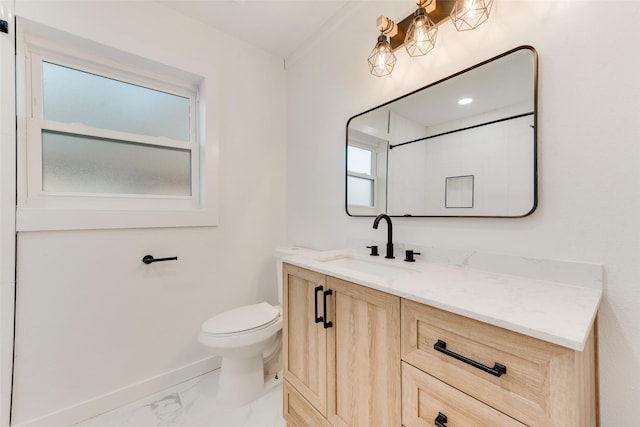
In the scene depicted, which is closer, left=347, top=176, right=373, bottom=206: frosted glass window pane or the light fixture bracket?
the light fixture bracket

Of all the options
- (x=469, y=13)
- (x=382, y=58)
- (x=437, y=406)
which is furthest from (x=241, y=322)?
(x=469, y=13)

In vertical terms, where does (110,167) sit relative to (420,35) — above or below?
below

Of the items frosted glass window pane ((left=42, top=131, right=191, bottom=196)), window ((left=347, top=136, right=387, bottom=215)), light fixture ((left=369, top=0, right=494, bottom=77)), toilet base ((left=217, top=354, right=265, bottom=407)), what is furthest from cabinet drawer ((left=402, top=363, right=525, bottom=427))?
frosted glass window pane ((left=42, top=131, right=191, bottom=196))

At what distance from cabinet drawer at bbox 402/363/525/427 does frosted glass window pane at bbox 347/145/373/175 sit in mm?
1124

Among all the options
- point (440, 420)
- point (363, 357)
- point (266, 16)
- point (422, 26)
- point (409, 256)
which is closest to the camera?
point (440, 420)

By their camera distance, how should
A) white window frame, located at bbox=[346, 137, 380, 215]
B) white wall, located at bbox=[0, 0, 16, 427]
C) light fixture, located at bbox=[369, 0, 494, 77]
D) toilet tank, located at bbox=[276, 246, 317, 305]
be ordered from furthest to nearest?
toilet tank, located at bbox=[276, 246, 317, 305] < white window frame, located at bbox=[346, 137, 380, 215] < white wall, located at bbox=[0, 0, 16, 427] < light fixture, located at bbox=[369, 0, 494, 77]

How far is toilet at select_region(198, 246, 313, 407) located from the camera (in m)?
1.47

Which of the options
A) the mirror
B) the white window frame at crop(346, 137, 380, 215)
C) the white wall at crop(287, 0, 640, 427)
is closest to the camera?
the white wall at crop(287, 0, 640, 427)

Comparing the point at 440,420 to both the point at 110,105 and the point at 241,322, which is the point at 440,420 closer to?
the point at 241,322

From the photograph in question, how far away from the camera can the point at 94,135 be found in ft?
5.21

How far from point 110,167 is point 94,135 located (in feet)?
0.65

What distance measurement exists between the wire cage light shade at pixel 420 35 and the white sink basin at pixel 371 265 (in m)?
1.09

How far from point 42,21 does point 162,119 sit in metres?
0.68

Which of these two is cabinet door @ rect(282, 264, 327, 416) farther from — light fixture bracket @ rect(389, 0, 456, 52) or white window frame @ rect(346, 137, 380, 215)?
light fixture bracket @ rect(389, 0, 456, 52)
